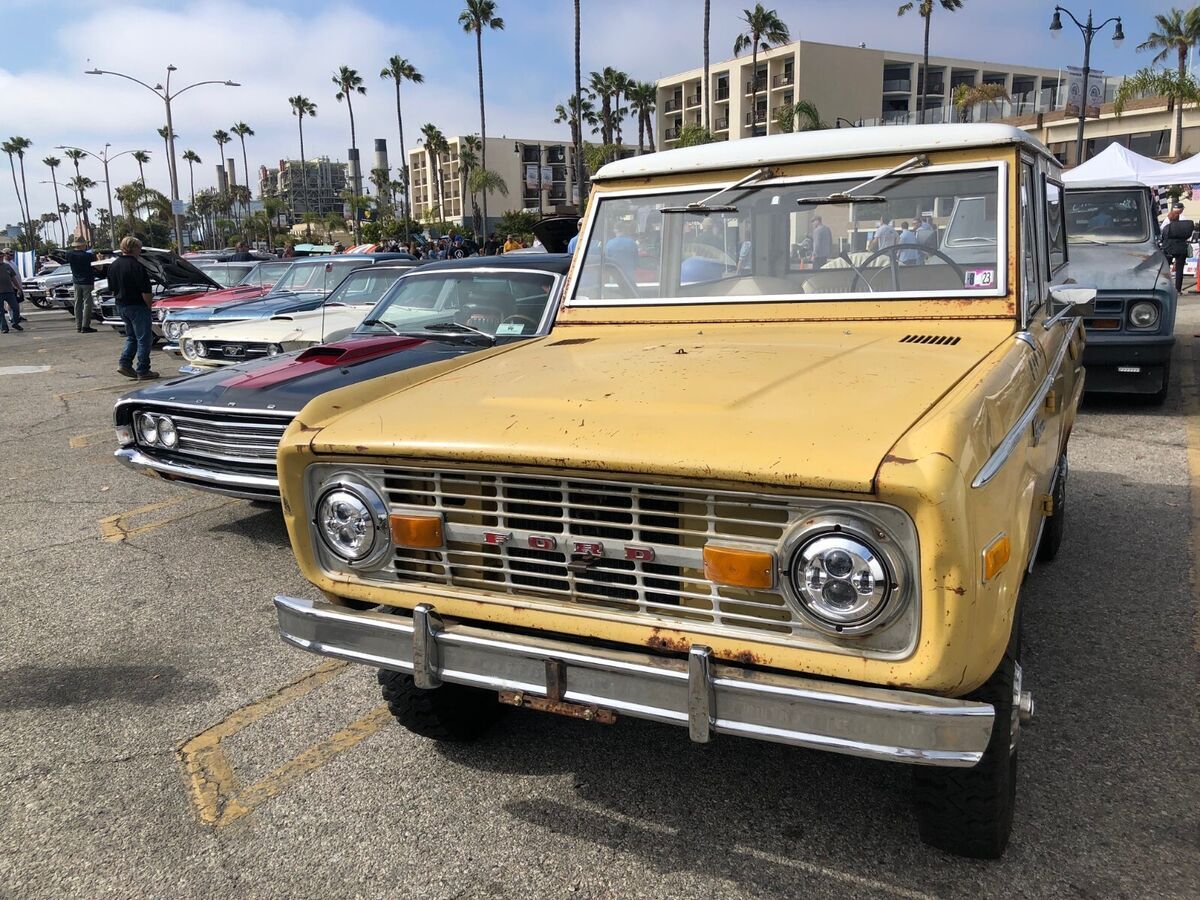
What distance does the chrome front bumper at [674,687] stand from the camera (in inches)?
75.7

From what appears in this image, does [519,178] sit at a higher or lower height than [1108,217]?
higher

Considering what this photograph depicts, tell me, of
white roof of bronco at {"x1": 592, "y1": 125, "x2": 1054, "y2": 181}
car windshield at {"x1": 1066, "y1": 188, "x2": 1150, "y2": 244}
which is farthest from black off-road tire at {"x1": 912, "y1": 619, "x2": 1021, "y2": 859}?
car windshield at {"x1": 1066, "y1": 188, "x2": 1150, "y2": 244}

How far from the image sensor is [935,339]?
3031 mm

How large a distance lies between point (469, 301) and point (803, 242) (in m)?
2.89

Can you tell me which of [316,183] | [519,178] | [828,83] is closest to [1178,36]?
[828,83]

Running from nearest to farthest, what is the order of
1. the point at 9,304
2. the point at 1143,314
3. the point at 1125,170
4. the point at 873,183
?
the point at 873,183, the point at 1143,314, the point at 1125,170, the point at 9,304

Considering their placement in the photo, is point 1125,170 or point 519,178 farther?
point 519,178

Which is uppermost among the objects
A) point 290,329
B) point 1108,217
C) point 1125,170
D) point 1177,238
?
point 1125,170

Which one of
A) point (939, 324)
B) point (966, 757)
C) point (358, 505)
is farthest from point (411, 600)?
point (939, 324)

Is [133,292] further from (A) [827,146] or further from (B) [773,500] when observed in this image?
(B) [773,500]

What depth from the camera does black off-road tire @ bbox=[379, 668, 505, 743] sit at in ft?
9.73

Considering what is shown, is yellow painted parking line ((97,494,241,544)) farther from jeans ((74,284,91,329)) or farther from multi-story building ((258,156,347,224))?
multi-story building ((258,156,347,224))

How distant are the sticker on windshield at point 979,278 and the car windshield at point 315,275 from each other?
353 inches

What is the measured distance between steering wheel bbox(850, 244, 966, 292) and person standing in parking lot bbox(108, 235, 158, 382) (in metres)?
9.85
